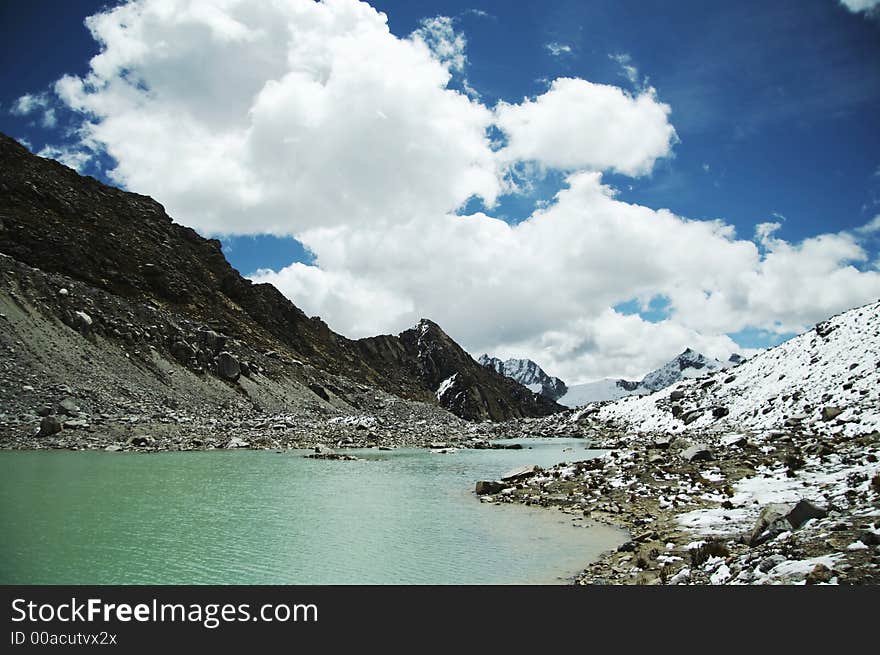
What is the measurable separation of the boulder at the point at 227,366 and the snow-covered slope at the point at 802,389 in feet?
191

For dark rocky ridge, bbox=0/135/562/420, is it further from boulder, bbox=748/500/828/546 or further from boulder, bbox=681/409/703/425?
boulder, bbox=748/500/828/546

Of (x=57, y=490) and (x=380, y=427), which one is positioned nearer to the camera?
(x=57, y=490)

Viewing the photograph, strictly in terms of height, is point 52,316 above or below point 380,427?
above

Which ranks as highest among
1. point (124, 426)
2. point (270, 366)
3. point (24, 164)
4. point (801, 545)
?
point (24, 164)

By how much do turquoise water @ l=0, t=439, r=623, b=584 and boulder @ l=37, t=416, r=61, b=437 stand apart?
9055mm

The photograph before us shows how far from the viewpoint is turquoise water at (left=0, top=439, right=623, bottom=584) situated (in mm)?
12062

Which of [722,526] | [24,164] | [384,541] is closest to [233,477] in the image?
[384,541]

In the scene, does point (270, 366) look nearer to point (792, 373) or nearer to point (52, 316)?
point (52, 316)

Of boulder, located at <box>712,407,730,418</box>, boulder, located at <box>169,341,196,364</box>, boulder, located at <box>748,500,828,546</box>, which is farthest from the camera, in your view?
boulder, located at <box>169,341,196,364</box>

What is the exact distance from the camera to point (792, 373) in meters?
50.0

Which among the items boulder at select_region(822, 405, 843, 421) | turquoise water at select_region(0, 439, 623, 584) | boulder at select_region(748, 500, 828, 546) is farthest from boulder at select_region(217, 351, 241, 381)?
boulder at select_region(748, 500, 828, 546)

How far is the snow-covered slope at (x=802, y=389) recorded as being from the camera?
3494cm
